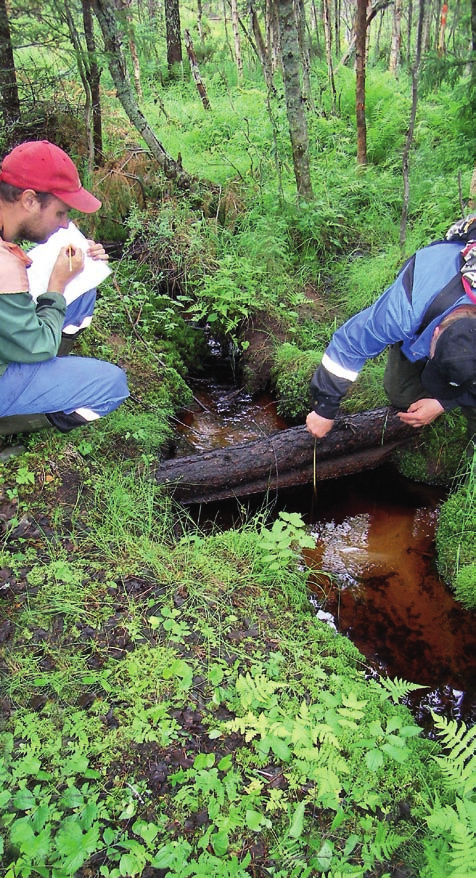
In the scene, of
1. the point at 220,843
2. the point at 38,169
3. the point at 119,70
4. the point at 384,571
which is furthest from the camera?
the point at 119,70

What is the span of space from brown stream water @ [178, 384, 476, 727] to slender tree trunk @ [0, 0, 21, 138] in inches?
155

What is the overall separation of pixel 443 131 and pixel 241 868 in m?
8.63

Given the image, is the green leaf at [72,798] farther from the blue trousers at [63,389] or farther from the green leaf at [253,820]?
the blue trousers at [63,389]

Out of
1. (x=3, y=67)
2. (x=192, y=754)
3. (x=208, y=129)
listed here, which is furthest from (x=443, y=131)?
(x=192, y=754)

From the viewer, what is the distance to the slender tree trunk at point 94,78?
493 cm

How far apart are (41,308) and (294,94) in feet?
12.1

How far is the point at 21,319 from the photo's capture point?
2494 mm

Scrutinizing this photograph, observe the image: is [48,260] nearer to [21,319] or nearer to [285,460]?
[21,319]

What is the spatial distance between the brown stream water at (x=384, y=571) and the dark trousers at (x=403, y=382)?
67 centimetres

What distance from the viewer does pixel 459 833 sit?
1.46 m

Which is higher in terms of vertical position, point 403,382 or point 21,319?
point 21,319

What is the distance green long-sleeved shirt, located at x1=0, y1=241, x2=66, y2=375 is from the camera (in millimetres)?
2416

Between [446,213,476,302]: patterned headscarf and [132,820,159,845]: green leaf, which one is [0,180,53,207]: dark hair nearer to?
[446,213,476,302]: patterned headscarf

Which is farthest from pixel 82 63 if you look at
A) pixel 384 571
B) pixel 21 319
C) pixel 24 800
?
pixel 24 800
